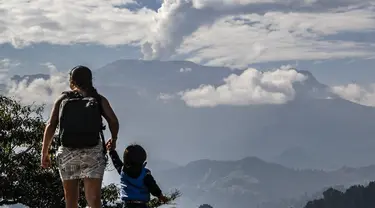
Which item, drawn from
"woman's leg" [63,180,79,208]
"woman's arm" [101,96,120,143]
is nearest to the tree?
"woman's leg" [63,180,79,208]

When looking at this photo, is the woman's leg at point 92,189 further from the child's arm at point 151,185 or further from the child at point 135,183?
the child's arm at point 151,185

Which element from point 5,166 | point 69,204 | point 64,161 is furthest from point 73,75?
point 5,166

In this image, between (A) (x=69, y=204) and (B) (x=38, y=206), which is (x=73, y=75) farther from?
(B) (x=38, y=206)

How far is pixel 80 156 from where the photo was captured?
810 centimetres

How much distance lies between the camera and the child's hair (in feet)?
28.7

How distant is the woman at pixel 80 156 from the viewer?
8117mm

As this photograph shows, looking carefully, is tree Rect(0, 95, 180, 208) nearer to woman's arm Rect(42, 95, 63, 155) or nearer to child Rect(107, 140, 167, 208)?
child Rect(107, 140, 167, 208)

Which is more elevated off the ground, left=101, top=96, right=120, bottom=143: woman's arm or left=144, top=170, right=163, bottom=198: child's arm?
left=101, top=96, right=120, bottom=143: woman's arm

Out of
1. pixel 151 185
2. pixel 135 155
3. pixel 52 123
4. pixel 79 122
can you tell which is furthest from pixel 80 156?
pixel 151 185

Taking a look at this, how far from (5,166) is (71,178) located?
1362 centimetres

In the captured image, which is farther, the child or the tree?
the tree

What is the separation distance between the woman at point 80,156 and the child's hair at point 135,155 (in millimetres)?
589

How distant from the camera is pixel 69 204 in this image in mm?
8281

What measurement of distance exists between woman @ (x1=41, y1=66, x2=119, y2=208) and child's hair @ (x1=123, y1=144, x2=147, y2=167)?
589mm
